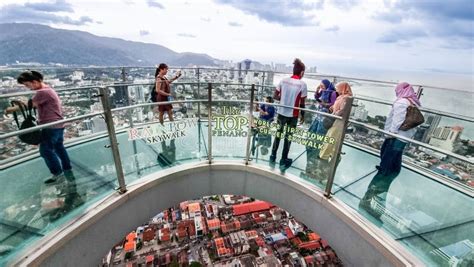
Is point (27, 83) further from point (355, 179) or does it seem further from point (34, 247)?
point (355, 179)

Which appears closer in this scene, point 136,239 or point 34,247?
point 34,247

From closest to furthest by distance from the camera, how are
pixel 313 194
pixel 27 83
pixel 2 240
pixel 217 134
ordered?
pixel 2 240
pixel 27 83
pixel 313 194
pixel 217 134

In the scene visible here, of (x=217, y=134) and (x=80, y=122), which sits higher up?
(x=80, y=122)

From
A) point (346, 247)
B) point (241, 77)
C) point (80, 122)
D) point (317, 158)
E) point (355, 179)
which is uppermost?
point (241, 77)

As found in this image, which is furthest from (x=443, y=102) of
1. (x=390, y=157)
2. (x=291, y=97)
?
(x=291, y=97)

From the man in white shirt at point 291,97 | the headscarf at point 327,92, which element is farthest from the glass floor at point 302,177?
the headscarf at point 327,92

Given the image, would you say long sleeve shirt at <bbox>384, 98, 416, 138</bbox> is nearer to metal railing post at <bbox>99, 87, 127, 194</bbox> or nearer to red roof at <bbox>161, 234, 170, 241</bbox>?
metal railing post at <bbox>99, 87, 127, 194</bbox>

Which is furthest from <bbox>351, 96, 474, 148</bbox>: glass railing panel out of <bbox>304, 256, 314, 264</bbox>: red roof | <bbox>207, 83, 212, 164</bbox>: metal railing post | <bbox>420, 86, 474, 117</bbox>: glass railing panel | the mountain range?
the mountain range

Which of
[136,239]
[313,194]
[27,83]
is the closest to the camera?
[27,83]

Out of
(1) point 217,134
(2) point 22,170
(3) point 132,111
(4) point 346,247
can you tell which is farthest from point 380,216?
(2) point 22,170
